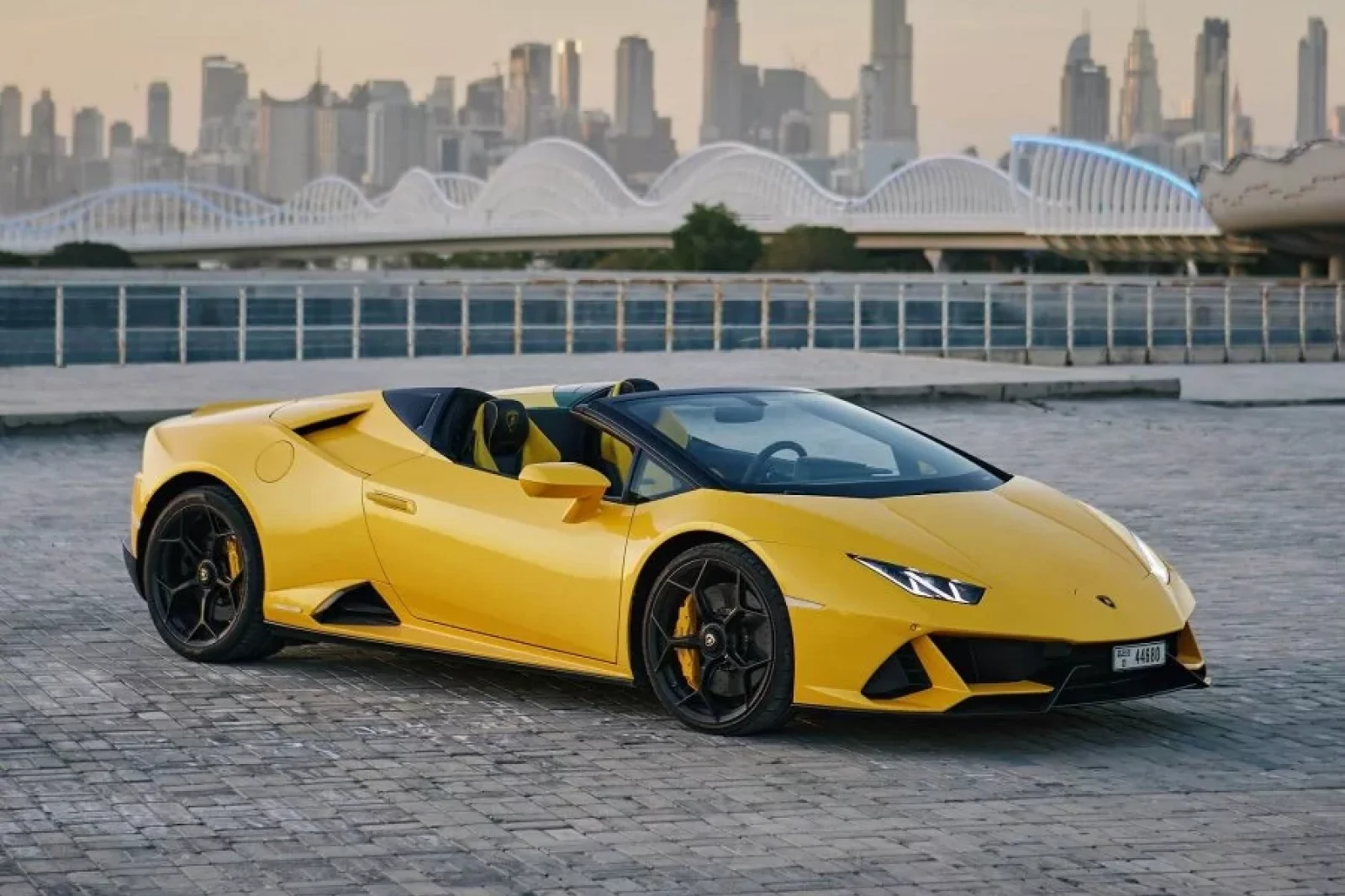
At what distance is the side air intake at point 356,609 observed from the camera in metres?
7.91

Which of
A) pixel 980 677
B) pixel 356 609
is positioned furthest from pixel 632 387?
pixel 980 677

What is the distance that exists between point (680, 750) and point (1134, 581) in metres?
1.49

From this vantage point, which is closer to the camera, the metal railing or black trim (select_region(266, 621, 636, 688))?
black trim (select_region(266, 621, 636, 688))

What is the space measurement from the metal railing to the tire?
15636 mm

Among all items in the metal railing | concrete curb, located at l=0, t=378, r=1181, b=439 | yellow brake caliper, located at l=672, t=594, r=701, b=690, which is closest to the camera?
yellow brake caliper, located at l=672, t=594, r=701, b=690

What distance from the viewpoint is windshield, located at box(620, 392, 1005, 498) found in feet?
24.1

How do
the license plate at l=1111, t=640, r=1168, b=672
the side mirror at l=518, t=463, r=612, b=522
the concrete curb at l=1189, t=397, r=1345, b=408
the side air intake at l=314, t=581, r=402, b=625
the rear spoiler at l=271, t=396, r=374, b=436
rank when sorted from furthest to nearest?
the concrete curb at l=1189, t=397, r=1345, b=408, the rear spoiler at l=271, t=396, r=374, b=436, the side air intake at l=314, t=581, r=402, b=625, the side mirror at l=518, t=463, r=612, b=522, the license plate at l=1111, t=640, r=1168, b=672

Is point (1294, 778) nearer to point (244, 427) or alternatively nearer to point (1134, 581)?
point (1134, 581)

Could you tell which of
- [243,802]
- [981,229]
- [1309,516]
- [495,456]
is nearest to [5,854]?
[243,802]

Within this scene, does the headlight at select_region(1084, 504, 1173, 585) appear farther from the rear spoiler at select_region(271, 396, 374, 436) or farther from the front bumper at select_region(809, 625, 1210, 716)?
the rear spoiler at select_region(271, 396, 374, 436)

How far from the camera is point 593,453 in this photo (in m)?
7.91

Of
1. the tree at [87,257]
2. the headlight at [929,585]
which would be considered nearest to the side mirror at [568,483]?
the headlight at [929,585]

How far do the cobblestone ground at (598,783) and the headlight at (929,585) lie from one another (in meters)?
0.46

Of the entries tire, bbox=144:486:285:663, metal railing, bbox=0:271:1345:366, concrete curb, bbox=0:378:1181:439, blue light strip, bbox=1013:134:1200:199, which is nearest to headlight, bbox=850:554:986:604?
tire, bbox=144:486:285:663
